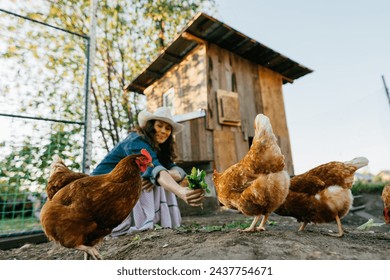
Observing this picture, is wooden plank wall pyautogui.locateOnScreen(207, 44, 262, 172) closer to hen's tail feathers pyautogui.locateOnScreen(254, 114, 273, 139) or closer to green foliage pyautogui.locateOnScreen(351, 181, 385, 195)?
hen's tail feathers pyautogui.locateOnScreen(254, 114, 273, 139)

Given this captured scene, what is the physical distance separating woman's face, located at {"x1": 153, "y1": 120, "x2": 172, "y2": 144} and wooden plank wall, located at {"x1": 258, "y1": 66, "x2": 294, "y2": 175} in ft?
13.5

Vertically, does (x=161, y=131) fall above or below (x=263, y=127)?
above

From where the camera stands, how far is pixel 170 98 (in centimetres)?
674

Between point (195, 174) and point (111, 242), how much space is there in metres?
1.05

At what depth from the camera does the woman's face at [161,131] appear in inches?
105

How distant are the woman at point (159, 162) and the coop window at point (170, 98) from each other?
3624mm

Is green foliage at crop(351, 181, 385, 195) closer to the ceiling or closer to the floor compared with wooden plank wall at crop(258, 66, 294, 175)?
closer to the floor

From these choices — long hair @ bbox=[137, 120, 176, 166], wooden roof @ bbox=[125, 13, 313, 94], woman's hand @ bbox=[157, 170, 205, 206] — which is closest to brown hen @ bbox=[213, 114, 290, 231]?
woman's hand @ bbox=[157, 170, 205, 206]

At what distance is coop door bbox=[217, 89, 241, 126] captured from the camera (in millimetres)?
5414

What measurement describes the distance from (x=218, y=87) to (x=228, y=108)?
54cm

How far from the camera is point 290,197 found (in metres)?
2.09

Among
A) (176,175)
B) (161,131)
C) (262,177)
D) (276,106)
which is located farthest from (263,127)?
(276,106)

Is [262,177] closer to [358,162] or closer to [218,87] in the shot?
[358,162]
